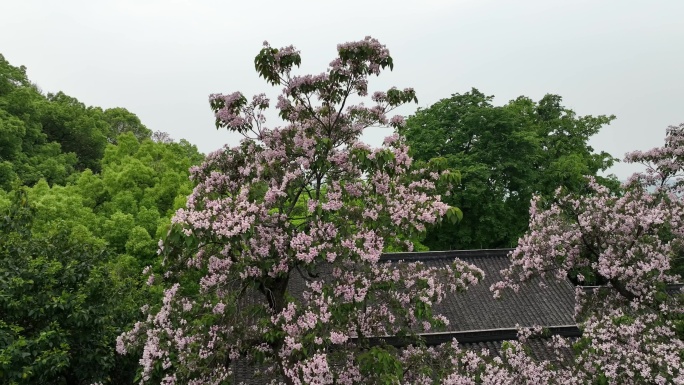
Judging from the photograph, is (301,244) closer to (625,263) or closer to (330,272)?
(330,272)

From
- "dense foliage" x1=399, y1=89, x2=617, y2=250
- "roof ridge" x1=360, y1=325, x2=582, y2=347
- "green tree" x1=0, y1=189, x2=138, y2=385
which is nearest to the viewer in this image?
"green tree" x1=0, y1=189, x2=138, y2=385

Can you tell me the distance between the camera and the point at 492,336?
14898mm

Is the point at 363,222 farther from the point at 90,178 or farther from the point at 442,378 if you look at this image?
the point at 90,178

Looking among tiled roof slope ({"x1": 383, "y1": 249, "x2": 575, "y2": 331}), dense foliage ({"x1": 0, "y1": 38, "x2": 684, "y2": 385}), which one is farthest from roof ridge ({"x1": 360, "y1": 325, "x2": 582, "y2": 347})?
dense foliage ({"x1": 0, "y1": 38, "x2": 684, "y2": 385})

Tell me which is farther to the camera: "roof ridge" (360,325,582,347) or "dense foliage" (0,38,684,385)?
"roof ridge" (360,325,582,347)

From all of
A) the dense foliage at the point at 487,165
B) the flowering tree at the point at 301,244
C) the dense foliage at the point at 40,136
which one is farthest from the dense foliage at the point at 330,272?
the dense foliage at the point at 40,136

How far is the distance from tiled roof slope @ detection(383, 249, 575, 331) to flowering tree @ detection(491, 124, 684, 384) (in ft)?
21.1

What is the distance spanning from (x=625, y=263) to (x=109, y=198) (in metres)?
20.5

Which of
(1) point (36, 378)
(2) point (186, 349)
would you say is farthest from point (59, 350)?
(2) point (186, 349)

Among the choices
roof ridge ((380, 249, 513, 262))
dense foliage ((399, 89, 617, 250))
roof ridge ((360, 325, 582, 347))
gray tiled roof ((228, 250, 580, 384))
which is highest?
dense foliage ((399, 89, 617, 250))

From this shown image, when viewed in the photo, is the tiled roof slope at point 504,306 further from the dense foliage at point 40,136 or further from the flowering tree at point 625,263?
the dense foliage at point 40,136

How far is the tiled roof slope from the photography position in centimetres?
1689

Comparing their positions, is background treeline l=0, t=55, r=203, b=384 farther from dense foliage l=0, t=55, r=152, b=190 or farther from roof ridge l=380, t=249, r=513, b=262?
roof ridge l=380, t=249, r=513, b=262

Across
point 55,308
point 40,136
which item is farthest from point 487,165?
point 40,136
